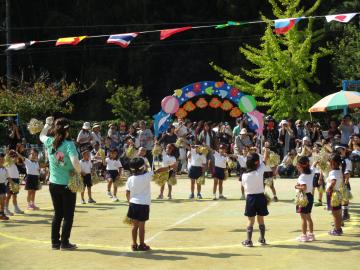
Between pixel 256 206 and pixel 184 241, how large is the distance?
1521 mm

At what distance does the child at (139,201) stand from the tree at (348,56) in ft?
86.8

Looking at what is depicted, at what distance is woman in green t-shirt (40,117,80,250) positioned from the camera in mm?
10414

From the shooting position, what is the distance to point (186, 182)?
Answer: 21.9 m

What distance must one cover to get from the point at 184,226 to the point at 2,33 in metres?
36.5

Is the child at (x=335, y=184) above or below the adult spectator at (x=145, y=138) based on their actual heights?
below

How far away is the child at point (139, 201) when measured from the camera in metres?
10.2

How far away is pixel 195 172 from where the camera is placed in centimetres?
1742

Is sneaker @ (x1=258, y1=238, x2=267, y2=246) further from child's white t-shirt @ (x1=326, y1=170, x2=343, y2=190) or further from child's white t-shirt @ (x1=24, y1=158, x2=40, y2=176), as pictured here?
child's white t-shirt @ (x1=24, y1=158, x2=40, y2=176)

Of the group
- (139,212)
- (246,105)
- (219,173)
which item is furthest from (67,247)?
(246,105)

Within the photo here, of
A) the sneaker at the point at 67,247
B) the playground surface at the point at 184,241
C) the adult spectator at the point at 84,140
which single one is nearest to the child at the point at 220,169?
the playground surface at the point at 184,241

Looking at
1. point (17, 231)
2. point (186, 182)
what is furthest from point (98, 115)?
point (17, 231)

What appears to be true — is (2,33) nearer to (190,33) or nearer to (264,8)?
(190,33)

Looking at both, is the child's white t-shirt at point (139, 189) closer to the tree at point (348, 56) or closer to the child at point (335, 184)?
the child at point (335, 184)

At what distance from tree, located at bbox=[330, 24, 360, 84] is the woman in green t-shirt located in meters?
26.7
